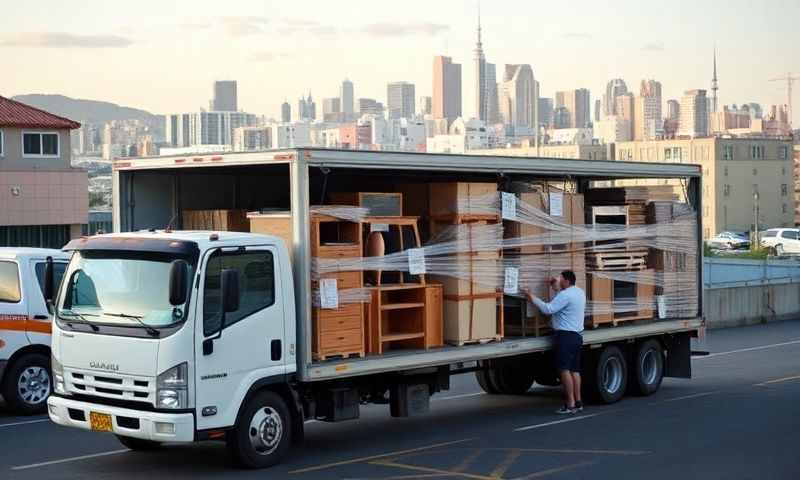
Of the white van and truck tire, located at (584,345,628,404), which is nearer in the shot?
the white van

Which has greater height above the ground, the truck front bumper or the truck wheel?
the truck front bumper

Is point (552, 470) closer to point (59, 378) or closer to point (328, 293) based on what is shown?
point (328, 293)

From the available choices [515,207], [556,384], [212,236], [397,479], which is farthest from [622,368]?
[212,236]

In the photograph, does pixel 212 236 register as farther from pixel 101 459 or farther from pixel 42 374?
pixel 42 374

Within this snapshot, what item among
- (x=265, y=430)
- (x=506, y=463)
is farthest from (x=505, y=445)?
(x=265, y=430)

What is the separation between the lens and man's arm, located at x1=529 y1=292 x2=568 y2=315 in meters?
14.9

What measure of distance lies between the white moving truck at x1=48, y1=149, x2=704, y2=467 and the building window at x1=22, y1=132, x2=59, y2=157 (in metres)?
39.1

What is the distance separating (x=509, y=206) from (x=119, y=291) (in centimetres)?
510

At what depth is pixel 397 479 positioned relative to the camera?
1130 cm

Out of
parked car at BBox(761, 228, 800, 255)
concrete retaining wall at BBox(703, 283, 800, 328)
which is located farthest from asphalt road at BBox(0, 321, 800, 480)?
parked car at BBox(761, 228, 800, 255)

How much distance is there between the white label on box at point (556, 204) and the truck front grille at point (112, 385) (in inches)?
246

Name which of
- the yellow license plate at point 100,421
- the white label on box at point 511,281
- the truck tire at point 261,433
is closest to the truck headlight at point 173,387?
the yellow license plate at point 100,421

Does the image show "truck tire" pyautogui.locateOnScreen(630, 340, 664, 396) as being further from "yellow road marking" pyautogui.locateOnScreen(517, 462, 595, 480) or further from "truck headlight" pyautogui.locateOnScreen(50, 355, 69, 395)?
"truck headlight" pyautogui.locateOnScreen(50, 355, 69, 395)

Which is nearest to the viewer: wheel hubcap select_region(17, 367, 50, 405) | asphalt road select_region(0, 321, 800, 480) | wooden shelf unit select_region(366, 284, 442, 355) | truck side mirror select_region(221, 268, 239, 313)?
truck side mirror select_region(221, 268, 239, 313)
